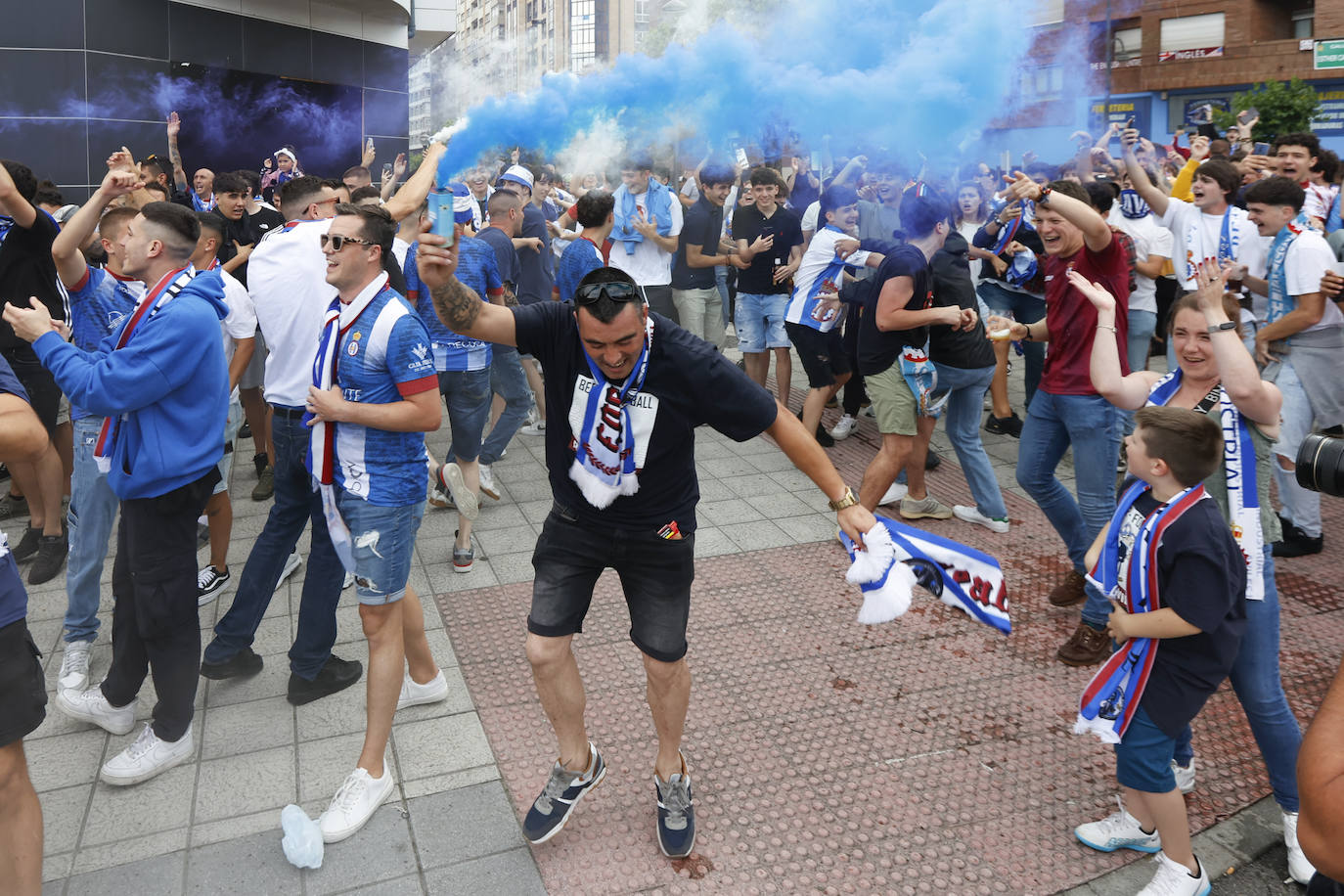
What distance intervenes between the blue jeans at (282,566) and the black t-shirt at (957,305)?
3.84m

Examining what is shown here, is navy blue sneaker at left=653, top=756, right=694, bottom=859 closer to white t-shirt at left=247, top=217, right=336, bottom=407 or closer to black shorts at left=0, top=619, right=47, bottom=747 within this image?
black shorts at left=0, top=619, right=47, bottom=747

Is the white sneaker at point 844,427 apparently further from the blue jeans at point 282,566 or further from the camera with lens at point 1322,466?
the camera with lens at point 1322,466

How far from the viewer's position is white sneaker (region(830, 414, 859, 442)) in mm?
8539

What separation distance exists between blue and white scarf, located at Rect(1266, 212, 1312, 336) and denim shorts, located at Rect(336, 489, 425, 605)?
5.29 metres

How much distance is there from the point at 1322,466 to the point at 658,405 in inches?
74.3

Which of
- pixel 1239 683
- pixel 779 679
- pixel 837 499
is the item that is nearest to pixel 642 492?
pixel 837 499

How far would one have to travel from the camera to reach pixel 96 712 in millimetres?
4027

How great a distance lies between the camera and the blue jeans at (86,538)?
4324 millimetres

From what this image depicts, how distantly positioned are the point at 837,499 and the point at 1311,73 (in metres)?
27.6

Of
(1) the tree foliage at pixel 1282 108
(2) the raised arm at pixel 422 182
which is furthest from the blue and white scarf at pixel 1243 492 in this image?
(1) the tree foliage at pixel 1282 108

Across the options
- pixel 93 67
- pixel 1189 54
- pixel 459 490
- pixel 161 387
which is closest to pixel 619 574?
pixel 459 490

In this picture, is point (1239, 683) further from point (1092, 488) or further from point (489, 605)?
point (489, 605)

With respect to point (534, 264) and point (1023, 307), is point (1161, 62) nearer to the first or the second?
point (1023, 307)

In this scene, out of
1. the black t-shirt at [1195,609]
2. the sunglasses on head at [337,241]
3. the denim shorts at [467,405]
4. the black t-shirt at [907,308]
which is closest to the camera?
the black t-shirt at [1195,609]
